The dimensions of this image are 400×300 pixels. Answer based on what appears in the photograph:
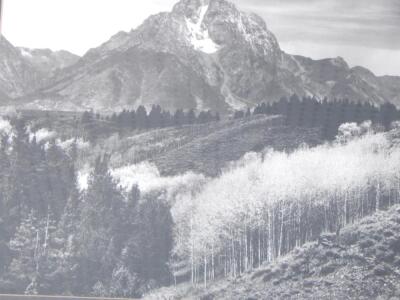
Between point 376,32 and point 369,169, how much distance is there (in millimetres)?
2438

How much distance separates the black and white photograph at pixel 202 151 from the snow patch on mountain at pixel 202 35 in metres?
0.02

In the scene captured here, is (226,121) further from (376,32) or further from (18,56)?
(18,56)

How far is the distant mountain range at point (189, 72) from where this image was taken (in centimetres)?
1201

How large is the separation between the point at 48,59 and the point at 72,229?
123 inches

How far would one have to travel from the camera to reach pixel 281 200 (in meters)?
11.9

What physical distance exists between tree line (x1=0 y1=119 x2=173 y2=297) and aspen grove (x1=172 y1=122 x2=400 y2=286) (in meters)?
0.56

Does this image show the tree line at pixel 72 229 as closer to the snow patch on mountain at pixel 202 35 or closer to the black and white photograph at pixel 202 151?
the black and white photograph at pixel 202 151

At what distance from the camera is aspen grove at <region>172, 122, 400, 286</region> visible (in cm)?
1155

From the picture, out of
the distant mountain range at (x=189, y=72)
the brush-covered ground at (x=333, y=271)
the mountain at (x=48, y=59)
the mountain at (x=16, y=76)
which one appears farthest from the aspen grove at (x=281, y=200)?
the mountain at (x=16, y=76)

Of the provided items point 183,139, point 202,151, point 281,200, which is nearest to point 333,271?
point 281,200

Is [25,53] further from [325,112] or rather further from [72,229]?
[325,112]

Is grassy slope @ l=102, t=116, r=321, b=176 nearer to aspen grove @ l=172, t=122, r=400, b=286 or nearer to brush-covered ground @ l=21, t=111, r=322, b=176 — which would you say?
brush-covered ground @ l=21, t=111, r=322, b=176

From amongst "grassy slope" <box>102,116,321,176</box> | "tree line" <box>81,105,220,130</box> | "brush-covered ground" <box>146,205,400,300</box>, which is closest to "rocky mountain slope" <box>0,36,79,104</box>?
"tree line" <box>81,105,220,130</box>

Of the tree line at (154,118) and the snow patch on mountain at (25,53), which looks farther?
the snow patch on mountain at (25,53)
